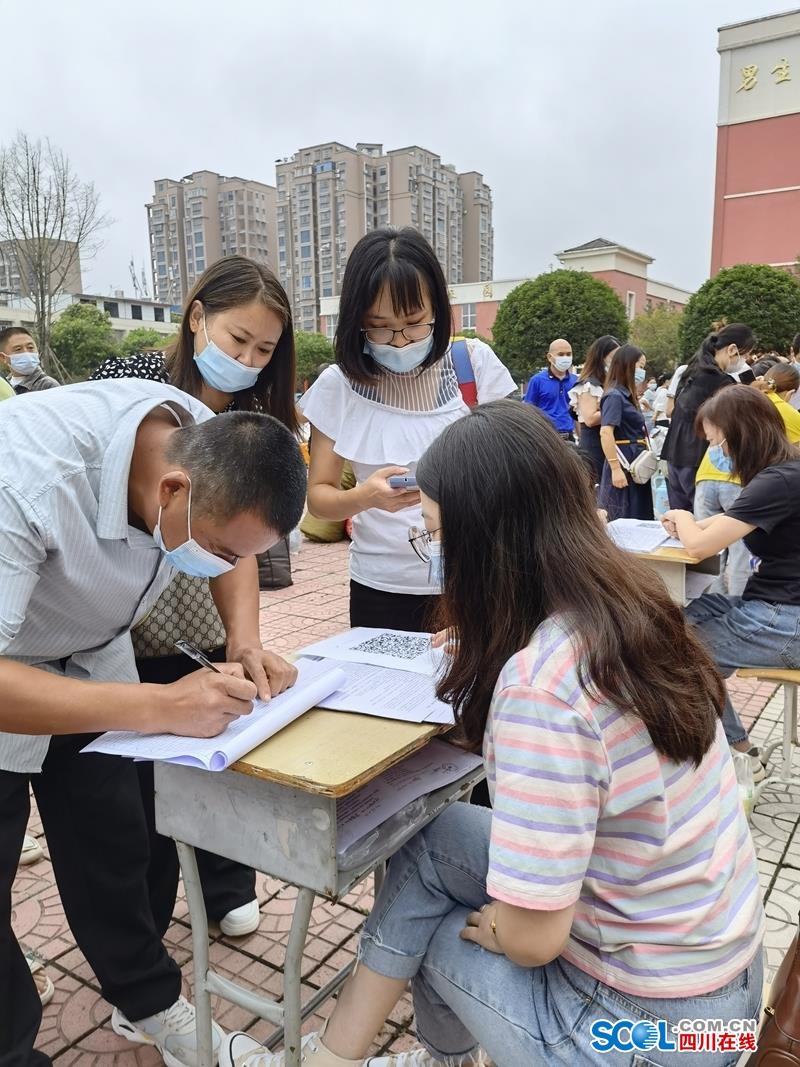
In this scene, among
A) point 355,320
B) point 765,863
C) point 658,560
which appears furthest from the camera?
point 658,560

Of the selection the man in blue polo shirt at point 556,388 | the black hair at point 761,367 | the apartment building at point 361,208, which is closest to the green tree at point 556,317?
the man in blue polo shirt at point 556,388

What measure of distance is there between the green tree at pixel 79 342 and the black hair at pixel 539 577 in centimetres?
2968

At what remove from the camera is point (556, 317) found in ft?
82.3

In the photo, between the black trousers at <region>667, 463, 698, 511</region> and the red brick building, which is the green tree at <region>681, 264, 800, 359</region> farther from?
the black trousers at <region>667, 463, 698, 511</region>

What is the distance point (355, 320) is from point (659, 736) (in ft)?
3.84

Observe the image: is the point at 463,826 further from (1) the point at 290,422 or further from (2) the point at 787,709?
(2) the point at 787,709

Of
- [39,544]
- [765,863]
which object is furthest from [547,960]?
[765,863]

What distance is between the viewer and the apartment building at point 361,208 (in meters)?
55.3

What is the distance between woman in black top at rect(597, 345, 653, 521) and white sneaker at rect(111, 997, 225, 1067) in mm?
4349

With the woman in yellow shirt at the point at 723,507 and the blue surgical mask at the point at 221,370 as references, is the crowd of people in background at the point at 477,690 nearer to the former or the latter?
the blue surgical mask at the point at 221,370

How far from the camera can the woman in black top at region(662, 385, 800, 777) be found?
7.44 ft

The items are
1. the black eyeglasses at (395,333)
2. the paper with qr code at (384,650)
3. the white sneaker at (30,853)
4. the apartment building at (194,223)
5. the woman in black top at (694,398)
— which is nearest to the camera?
the paper with qr code at (384,650)

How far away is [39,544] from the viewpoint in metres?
1.05

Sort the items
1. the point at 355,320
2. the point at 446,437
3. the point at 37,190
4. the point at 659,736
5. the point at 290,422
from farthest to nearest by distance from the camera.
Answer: the point at 37,190 < the point at 290,422 < the point at 355,320 < the point at 446,437 < the point at 659,736
